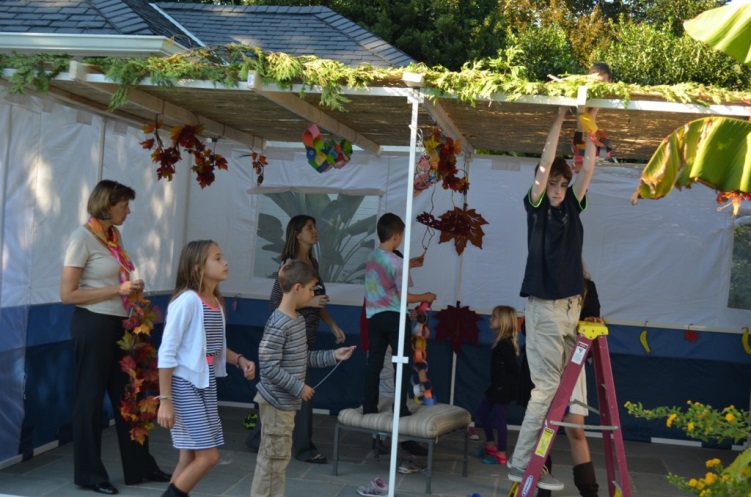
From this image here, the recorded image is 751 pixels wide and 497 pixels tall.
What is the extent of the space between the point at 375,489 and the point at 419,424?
0.51 metres

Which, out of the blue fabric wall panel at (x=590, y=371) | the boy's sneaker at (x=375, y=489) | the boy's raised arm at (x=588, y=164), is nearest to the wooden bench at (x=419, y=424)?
the boy's sneaker at (x=375, y=489)

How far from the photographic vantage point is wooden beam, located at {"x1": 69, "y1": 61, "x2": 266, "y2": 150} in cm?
535

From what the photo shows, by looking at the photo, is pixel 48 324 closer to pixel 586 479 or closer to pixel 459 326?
pixel 459 326

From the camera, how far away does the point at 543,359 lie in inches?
209

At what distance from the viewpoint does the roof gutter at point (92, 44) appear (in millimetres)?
7203

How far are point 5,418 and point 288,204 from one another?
3.46 metres

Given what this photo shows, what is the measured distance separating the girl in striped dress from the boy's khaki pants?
1669mm

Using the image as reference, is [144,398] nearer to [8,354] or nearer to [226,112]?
[8,354]

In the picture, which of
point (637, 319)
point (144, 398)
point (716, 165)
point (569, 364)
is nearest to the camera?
point (716, 165)

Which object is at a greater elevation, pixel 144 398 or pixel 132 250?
pixel 132 250

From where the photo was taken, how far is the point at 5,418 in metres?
6.03

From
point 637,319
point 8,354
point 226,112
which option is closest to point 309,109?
point 226,112

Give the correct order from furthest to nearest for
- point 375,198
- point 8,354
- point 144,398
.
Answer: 1. point 375,198
2. point 8,354
3. point 144,398

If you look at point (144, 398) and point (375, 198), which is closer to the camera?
Answer: point (144, 398)
